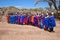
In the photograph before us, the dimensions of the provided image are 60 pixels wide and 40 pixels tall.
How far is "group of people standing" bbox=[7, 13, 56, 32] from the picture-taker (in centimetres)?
1697

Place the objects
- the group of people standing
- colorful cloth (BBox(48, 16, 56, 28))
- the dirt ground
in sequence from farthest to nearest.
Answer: the group of people standing < colorful cloth (BBox(48, 16, 56, 28)) < the dirt ground

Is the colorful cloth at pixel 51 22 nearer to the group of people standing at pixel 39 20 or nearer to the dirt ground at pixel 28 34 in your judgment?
the group of people standing at pixel 39 20

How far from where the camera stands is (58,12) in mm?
43062

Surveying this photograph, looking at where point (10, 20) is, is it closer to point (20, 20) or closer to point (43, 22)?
point (20, 20)

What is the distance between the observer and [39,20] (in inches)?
789

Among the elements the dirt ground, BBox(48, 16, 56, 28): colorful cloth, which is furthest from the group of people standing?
the dirt ground

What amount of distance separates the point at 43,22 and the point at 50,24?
5.42ft

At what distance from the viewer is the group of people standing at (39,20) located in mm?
16969

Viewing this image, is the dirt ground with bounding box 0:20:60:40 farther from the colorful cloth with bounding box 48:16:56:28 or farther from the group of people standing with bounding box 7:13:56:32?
the group of people standing with bounding box 7:13:56:32

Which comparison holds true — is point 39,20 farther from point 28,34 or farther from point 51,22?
point 28,34

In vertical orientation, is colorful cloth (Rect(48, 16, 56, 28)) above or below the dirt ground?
above

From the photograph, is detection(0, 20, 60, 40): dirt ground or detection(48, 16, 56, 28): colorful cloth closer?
detection(0, 20, 60, 40): dirt ground

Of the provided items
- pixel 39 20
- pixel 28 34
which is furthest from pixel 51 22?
pixel 39 20

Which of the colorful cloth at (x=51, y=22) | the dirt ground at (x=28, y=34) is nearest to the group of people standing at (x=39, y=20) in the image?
the colorful cloth at (x=51, y=22)
